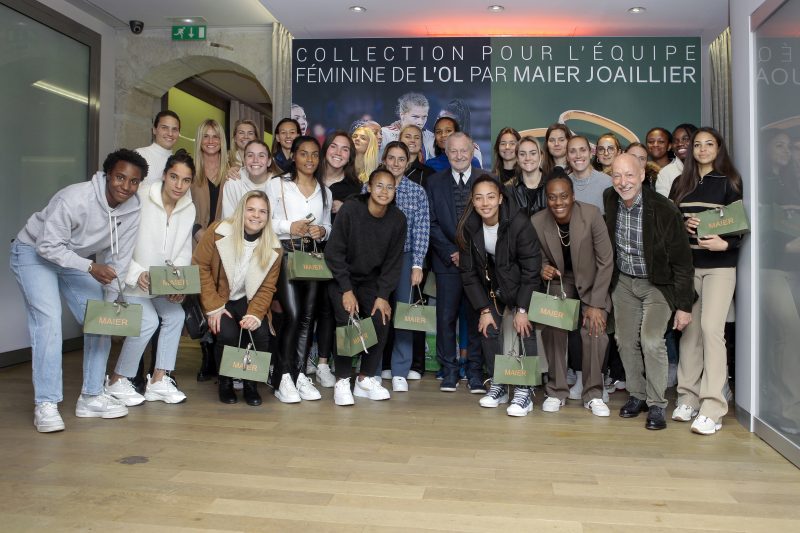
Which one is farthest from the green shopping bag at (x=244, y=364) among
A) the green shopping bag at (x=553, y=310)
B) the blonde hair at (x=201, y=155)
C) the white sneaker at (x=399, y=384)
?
the green shopping bag at (x=553, y=310)

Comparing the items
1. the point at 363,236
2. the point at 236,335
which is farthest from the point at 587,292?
the point at 236,335

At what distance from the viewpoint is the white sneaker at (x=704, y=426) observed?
3.65 metres

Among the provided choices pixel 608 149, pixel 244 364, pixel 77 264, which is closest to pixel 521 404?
pixel 244 364

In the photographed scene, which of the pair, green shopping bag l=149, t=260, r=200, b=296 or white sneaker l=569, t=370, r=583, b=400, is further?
white sneaker l=569, t=370, r=583, b=400

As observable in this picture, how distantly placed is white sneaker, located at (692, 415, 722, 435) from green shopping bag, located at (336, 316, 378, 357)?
6.32 ft

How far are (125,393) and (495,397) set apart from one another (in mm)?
2290

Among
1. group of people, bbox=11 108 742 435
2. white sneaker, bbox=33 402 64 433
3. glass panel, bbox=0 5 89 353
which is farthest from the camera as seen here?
glass panel, bbox=0 5 89 353

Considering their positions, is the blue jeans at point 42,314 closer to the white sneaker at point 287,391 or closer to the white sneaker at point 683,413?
the white sneaker at point 287,391

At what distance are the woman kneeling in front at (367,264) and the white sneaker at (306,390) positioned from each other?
13cm

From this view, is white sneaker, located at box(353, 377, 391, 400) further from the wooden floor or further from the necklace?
the necklace

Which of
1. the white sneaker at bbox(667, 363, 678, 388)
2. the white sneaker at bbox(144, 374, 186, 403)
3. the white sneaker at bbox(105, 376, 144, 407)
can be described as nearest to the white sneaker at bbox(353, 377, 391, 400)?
the white sneaker at bbox(144, 374, 186, 403)

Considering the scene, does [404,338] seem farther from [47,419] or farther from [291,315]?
[47,419]

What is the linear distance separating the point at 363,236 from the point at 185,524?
2.30 metres

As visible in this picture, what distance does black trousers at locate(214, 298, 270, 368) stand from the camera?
4.23 meters
